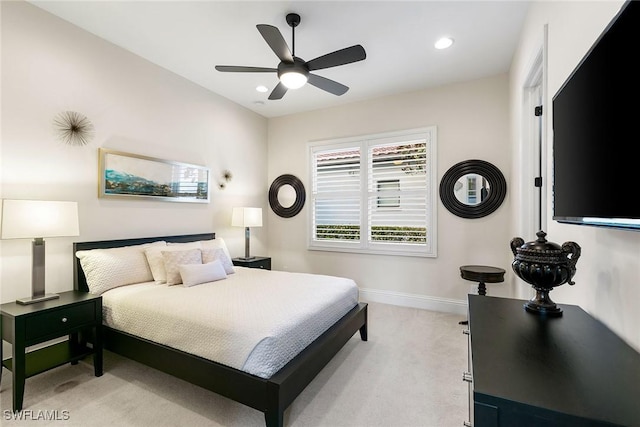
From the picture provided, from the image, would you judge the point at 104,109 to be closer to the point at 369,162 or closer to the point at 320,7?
the point at 320,7

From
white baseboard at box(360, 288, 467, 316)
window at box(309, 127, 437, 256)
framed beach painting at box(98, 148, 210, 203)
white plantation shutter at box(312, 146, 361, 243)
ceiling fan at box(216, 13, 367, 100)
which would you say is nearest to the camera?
ceiling fan at box(216, 13, 367, 100)

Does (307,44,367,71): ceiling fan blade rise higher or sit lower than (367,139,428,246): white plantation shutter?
higher

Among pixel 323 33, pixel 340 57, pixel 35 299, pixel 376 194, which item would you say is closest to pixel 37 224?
pixel 35 299

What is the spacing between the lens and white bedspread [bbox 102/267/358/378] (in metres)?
1.79

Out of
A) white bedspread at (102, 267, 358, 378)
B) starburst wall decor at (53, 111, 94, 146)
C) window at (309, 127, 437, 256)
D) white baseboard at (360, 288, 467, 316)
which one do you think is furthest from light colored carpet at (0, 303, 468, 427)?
starburst wall decor at (53, 111, 94, 146)

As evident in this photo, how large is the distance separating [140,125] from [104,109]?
37 centimetres

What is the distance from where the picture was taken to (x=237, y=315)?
1.96 meters

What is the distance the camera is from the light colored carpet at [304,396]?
1.88 m

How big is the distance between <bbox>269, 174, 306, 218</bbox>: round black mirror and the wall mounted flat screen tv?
3.89 m

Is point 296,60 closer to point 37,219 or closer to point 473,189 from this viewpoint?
point 37,219

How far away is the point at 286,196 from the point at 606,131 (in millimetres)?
4407

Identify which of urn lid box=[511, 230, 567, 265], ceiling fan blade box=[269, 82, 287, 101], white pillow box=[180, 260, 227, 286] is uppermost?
ceiling fan blade box=[269, 82, 287, 101]

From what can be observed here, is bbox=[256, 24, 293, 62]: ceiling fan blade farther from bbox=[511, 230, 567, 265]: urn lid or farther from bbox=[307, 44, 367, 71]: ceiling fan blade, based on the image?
bbox=[511, 230, 567, 265]: urn lid

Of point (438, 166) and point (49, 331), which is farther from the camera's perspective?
point (438, 166)
